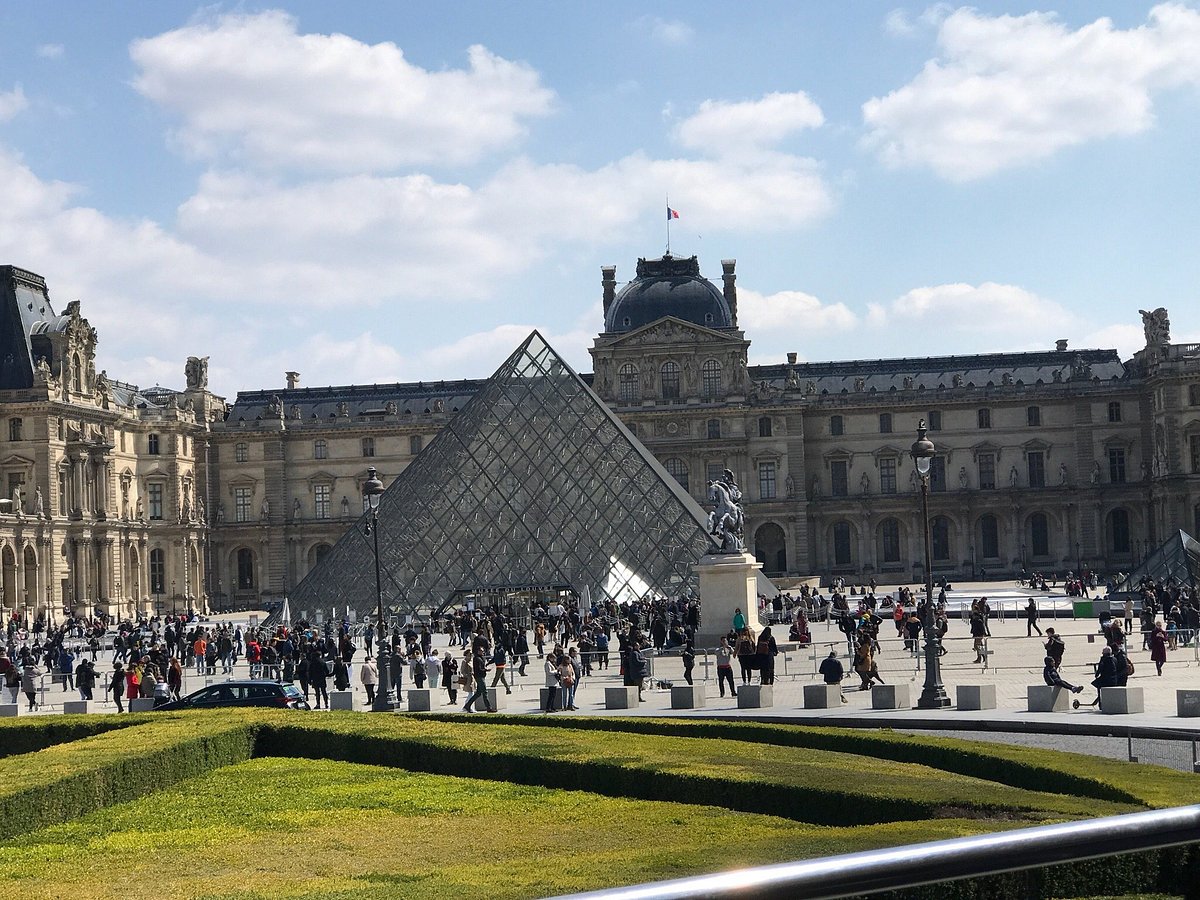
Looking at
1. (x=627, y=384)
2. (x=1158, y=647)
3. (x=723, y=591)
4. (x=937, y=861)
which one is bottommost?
(x=1158, y=647)

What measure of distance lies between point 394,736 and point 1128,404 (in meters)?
63.3

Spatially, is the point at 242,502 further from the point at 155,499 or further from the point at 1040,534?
the point at 1040,534

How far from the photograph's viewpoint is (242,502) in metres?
75.6

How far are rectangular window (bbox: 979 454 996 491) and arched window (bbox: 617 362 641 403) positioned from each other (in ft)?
52.9

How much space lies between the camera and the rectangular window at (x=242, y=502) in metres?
75.5

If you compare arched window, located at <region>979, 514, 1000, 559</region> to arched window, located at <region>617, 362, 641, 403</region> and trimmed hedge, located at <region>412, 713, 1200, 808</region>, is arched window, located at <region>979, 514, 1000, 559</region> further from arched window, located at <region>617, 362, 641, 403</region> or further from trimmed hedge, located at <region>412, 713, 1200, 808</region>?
trimmed hedge, located at <region>412, 713, 1200, 808</region>

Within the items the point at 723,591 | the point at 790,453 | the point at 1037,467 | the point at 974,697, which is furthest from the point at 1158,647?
the point at 1037,467

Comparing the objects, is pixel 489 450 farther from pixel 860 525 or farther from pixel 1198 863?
pixel 1198 863

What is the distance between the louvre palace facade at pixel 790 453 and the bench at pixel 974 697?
5095 centimetres

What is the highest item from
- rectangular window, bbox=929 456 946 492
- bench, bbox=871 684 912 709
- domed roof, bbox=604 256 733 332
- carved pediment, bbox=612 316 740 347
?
domed roof, bbox=604 256 733 332

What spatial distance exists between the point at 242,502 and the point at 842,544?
2836cm

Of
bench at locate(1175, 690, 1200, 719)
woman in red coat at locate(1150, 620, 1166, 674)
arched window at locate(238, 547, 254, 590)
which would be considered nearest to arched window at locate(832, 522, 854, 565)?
arched window at locate(238, 547, 254, 590)

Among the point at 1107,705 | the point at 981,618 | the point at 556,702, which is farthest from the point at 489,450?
the point at 1107,705

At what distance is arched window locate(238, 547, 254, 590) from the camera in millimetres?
75875
